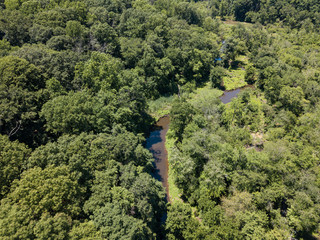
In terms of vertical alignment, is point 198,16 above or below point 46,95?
above

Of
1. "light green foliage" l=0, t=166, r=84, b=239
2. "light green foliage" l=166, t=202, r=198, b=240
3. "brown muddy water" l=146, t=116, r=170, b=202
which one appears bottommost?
"brown muddy water" l=146, t=116, r=170, b=202

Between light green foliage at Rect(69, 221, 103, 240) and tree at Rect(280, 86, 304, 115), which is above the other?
tree at Rect(280, 86, 304, 115)

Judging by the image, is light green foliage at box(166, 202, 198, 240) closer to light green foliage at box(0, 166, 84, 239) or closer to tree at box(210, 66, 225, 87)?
light green foliage at box(0, 166, 84, 239)

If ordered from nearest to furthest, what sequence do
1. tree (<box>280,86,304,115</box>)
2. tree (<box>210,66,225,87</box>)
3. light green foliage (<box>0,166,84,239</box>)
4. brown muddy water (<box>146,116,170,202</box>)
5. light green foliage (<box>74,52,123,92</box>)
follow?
light green foliage (<box>0,166,84,239</box>) → brown muddy water (<box>146,116,170,202</box>) → light green foliage (<box>74,52,123,92</box>) → tree (<box>280,86,304,115</box>) → tree (<box>210,66,225,87</box>)

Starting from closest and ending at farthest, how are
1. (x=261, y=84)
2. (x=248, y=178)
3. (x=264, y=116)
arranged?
1. (x=248, y=178)
2. (x=264, y=116)
3. (x=261, y=84)

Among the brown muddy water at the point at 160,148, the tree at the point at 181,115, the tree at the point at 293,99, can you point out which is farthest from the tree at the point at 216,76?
the tree at the point at 181,115

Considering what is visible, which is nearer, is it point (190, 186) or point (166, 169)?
point (190, 186)

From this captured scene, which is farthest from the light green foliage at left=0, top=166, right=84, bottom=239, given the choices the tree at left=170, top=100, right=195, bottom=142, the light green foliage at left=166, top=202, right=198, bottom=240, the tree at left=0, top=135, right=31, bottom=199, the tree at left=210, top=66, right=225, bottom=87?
the tree at left=210, top=66, right=225, bottom=87

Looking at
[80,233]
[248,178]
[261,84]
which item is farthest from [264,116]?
[80,233]

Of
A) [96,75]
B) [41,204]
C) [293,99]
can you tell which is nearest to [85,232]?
[41,204]

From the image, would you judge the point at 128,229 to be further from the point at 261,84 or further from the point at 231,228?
the point at 261,84
